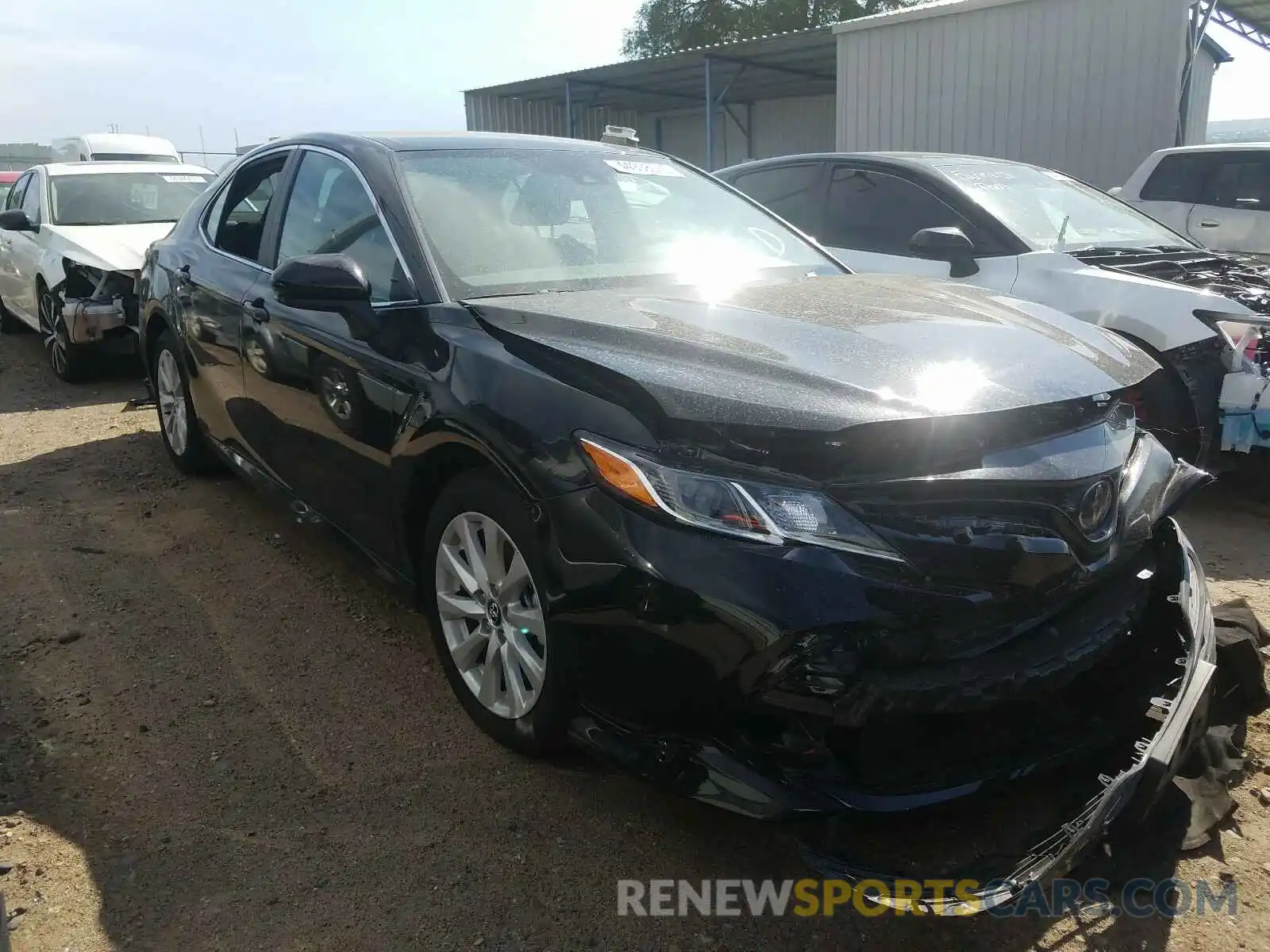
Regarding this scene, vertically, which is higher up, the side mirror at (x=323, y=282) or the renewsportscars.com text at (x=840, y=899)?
the side mirror at (x=323, y=282)

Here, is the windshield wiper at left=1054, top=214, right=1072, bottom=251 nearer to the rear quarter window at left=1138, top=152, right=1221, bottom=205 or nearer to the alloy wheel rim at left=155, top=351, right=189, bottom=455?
the rear quarter window at left=1138, top=152, right=1221, bottom=205

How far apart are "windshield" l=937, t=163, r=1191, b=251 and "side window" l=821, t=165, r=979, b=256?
0.61 ft

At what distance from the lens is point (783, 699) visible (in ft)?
6.49

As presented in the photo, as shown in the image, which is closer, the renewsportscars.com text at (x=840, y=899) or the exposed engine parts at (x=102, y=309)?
the renewsportscars.com text at (x=840, y=899)

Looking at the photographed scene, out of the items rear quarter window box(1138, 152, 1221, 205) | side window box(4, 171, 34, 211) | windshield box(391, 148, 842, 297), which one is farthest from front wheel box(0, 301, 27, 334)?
rear quarter window box(1138, 152, 1221, 205)

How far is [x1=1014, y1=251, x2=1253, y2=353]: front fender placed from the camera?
464cm

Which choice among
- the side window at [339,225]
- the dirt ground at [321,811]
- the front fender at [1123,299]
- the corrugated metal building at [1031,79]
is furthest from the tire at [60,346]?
the corrugated metal building at [1031,79]

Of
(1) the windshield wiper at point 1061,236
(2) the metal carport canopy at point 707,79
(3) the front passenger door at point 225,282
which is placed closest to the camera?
(3) the front passenger door at point 225,282

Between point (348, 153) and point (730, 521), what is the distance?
2.19 metres

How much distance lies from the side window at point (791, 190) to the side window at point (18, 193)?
6832 millimetres

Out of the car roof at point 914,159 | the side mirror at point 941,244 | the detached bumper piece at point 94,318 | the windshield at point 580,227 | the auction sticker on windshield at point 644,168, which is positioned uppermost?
the car roof at point 914,159

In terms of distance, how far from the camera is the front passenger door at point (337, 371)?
297 cm

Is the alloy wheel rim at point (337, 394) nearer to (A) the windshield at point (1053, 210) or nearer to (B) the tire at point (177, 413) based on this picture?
(B) the tire at point (177, 413)

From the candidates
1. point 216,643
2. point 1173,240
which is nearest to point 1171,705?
point 216,643
